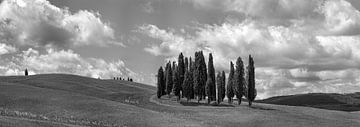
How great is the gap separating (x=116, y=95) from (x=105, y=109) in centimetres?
4612

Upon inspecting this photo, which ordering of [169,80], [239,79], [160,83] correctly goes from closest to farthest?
1. [239,79]
2. [169,80]
3. [160,83]

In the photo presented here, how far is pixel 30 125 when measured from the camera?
117 ft

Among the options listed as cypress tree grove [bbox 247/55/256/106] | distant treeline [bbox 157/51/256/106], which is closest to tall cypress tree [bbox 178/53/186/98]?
distant treeline [bbox 157/51/256/106]

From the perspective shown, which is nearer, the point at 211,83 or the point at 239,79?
the point at 239,79

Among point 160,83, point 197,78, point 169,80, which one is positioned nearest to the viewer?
point 197,78

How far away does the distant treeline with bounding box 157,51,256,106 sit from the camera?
336 ft

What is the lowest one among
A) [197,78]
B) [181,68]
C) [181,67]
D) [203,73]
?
[197,78]

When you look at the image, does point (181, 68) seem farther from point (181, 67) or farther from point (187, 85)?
point (187, 85)

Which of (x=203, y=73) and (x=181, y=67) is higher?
(x=181, y=67)

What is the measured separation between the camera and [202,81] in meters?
110

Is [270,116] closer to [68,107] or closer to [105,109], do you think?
[105,109]

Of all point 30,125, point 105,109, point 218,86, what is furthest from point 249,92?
point 30,125

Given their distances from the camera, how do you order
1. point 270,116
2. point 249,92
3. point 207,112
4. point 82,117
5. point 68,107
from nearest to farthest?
point 82,117 < point 68,107 < point 270,116 < point 207,112 < point 249,92

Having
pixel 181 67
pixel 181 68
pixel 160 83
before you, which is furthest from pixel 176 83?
pixel 181 67
